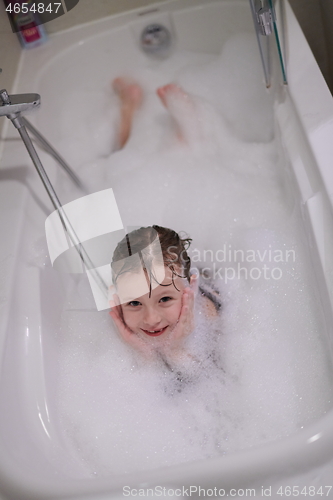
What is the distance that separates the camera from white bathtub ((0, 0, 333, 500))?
66cm

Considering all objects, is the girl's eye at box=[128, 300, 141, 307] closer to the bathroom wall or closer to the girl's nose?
the girl's nose

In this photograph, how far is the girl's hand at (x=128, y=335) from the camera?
106 centimetres

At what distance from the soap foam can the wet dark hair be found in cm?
7

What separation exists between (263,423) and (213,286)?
15.5 inches

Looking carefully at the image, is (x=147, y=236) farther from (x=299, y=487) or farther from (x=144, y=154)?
(x=299, y=487)

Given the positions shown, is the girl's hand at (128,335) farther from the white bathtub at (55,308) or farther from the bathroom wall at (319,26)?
the bathroom wall at (319,26)

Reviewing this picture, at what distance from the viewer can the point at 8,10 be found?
4.91 feet

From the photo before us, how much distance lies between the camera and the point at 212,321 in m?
1.12

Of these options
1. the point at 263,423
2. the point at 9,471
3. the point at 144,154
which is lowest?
the point at 263,423

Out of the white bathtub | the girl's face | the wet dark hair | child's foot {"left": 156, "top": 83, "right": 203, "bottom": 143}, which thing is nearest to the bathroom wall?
the white bathtub

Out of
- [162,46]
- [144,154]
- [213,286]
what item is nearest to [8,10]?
[162,46]

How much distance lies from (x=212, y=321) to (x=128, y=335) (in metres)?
0.21

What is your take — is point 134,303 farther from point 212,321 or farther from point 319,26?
point 319,26

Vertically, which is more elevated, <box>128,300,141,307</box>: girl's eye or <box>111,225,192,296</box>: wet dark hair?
<box>111,225,192,296</box>: wet dark hair
